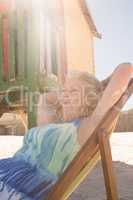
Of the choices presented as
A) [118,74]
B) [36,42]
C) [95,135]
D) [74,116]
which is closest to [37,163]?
[74,116]

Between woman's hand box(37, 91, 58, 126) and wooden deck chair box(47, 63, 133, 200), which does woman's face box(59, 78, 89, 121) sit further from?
wooden deck chair box(47, 63, 133, 200)

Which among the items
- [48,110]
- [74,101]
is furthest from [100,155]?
[48,110]

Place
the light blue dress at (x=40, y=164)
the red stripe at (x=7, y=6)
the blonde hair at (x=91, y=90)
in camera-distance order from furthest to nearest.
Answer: the red stripe at (x=7, y=6) < the blonde hair at (x=91, y=90) < the light blue dress at (x=40, y=164)

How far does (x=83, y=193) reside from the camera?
3.34 meters

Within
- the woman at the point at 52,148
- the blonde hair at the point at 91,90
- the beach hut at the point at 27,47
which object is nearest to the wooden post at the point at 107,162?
the woman at the point at 52,148

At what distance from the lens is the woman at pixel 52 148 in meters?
1.90

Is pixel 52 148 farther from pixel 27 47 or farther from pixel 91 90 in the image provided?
pixel 27 47

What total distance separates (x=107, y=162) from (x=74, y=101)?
661 millimetres

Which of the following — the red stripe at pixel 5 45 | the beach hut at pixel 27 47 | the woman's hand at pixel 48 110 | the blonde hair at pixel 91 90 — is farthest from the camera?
the red stripe at pixel 5 45

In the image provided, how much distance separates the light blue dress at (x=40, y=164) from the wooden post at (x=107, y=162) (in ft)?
1.06

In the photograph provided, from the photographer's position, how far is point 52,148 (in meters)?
2.01

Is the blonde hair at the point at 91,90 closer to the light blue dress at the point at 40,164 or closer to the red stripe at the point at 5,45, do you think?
the light blue dress at the point at 40,164

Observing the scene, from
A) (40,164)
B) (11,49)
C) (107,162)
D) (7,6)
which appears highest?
(7,6)

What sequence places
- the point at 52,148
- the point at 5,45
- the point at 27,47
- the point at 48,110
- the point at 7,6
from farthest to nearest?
1. the point at 7,6
2. the point at 5,45
3. the point at 27,47
4. the point at 48,110
5. the point at 52,148
